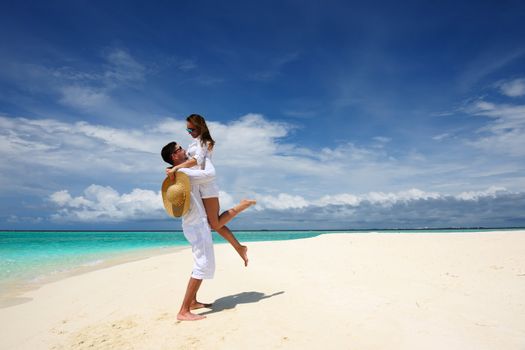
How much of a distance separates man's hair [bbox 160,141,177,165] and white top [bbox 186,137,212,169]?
0.20 metres

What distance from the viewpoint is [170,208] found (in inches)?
166

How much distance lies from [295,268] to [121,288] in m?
3.55

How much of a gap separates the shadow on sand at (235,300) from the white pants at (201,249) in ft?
1.78

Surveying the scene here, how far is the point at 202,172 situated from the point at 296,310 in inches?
80.3

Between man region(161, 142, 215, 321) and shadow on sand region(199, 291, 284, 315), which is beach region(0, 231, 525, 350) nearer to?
shadow on sand region(199, 291, 284, 315)

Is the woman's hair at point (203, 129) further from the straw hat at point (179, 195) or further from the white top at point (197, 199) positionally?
the straw hat at point (179, 195)

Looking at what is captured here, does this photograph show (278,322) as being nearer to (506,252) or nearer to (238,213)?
(238,213)

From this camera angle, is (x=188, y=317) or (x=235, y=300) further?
(x=235, y=300)

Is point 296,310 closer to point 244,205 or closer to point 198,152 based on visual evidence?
point 244,205

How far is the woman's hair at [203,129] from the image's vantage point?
4371 millimetres

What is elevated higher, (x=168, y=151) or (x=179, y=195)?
(x=168, y=151)

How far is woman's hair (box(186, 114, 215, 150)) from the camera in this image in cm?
437

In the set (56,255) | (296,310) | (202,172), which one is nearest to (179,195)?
(202,172)

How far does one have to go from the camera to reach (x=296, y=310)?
392cm
